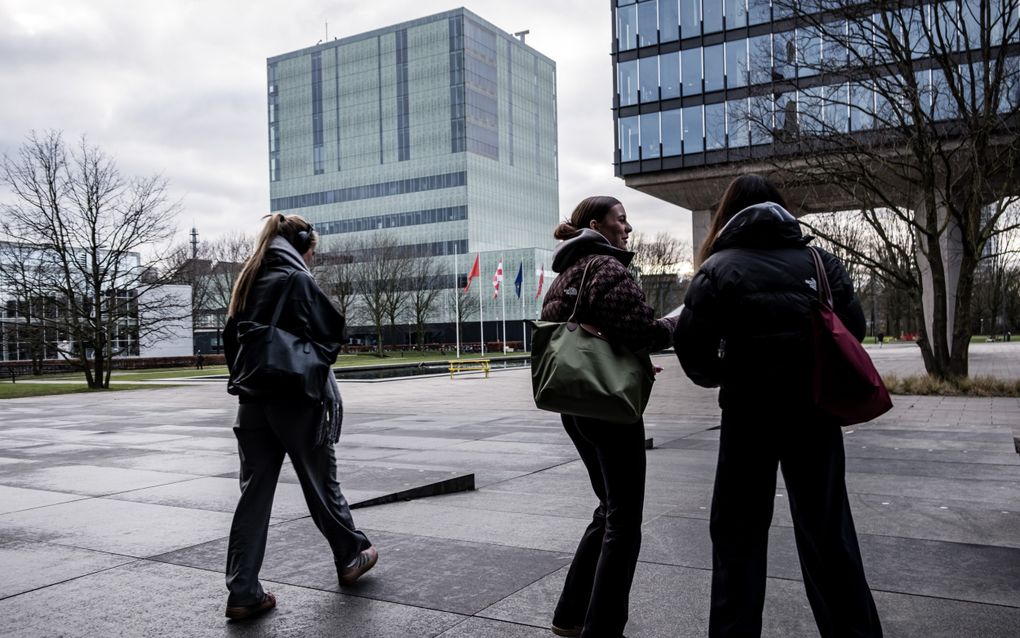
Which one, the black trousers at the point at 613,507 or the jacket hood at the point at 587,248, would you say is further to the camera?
the jacket hood at the point at 587,248

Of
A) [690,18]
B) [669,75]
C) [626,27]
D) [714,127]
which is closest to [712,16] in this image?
[690,18]

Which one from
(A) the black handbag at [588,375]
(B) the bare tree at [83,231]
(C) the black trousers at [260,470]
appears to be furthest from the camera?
(B) the bare tree at [83,231]

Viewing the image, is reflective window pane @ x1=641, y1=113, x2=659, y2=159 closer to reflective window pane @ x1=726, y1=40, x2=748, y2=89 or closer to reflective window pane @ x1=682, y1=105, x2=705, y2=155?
reflective window pane @ x1=682, y1=105, x2=705, y2=155

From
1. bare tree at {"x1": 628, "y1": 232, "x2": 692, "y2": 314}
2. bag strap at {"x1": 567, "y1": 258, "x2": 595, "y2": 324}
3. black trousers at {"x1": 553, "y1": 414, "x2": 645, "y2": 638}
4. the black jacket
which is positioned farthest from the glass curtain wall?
black trousers at {"x1": 553, "y1": 414, "x2": 645, "y2": 638}

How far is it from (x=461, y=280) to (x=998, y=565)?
85.7 metres

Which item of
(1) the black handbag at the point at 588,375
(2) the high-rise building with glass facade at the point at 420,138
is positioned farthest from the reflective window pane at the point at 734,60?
(2) the high-rise building with glass facade at the point at 420,138

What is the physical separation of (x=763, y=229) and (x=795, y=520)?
42.7 inches

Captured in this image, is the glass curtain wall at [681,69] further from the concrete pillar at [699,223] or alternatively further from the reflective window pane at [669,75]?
the concrete pillar at [699,223]

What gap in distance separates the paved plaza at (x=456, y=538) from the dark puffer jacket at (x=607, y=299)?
1365 millimetres

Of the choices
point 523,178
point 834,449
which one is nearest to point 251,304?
point 834,449

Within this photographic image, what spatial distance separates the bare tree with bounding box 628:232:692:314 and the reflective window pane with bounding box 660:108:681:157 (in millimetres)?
22997

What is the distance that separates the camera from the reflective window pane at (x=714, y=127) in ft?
128

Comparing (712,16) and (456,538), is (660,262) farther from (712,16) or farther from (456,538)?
(456,538)

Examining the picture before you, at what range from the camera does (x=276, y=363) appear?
12.8 feet
